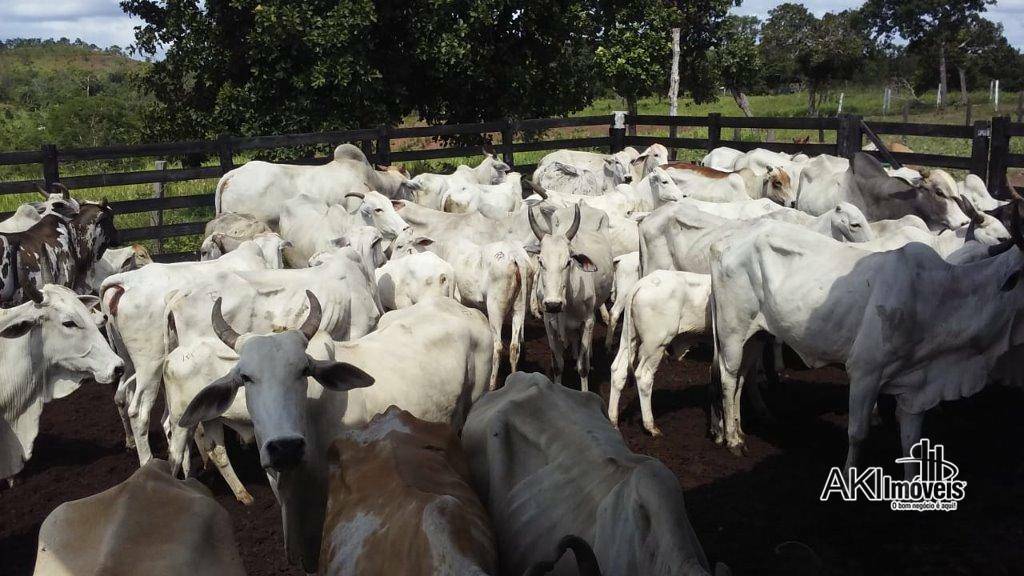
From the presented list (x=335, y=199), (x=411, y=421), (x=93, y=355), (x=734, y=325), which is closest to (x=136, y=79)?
(x=335, y=199)

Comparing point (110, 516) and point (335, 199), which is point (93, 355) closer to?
point (110, 516)

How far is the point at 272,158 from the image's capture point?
17469 mm

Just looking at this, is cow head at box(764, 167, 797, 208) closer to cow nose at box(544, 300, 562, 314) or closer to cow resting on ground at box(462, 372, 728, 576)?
cow nose at box(544, 300, 562, 314)

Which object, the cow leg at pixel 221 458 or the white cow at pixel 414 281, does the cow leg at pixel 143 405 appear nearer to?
the cow leg at pixel 221 458

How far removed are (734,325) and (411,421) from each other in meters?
3.70

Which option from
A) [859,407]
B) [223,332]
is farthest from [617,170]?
[223,332]

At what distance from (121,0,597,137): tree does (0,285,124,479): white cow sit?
30.7 ft

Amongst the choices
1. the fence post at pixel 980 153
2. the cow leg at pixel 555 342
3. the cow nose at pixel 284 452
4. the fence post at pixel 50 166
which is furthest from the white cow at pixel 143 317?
the fence post at pixel 980 153

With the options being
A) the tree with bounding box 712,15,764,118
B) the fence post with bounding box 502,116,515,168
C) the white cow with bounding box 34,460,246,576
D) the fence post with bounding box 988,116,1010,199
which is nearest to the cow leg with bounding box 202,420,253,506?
the white cow with bounding box 34,460,246,576

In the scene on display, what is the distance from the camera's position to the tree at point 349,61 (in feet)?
52.5

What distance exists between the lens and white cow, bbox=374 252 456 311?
922 cm

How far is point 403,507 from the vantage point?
3.72m

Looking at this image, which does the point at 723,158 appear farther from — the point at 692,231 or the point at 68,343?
the point at 68,343

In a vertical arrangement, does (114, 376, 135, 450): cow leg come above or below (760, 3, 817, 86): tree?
below
